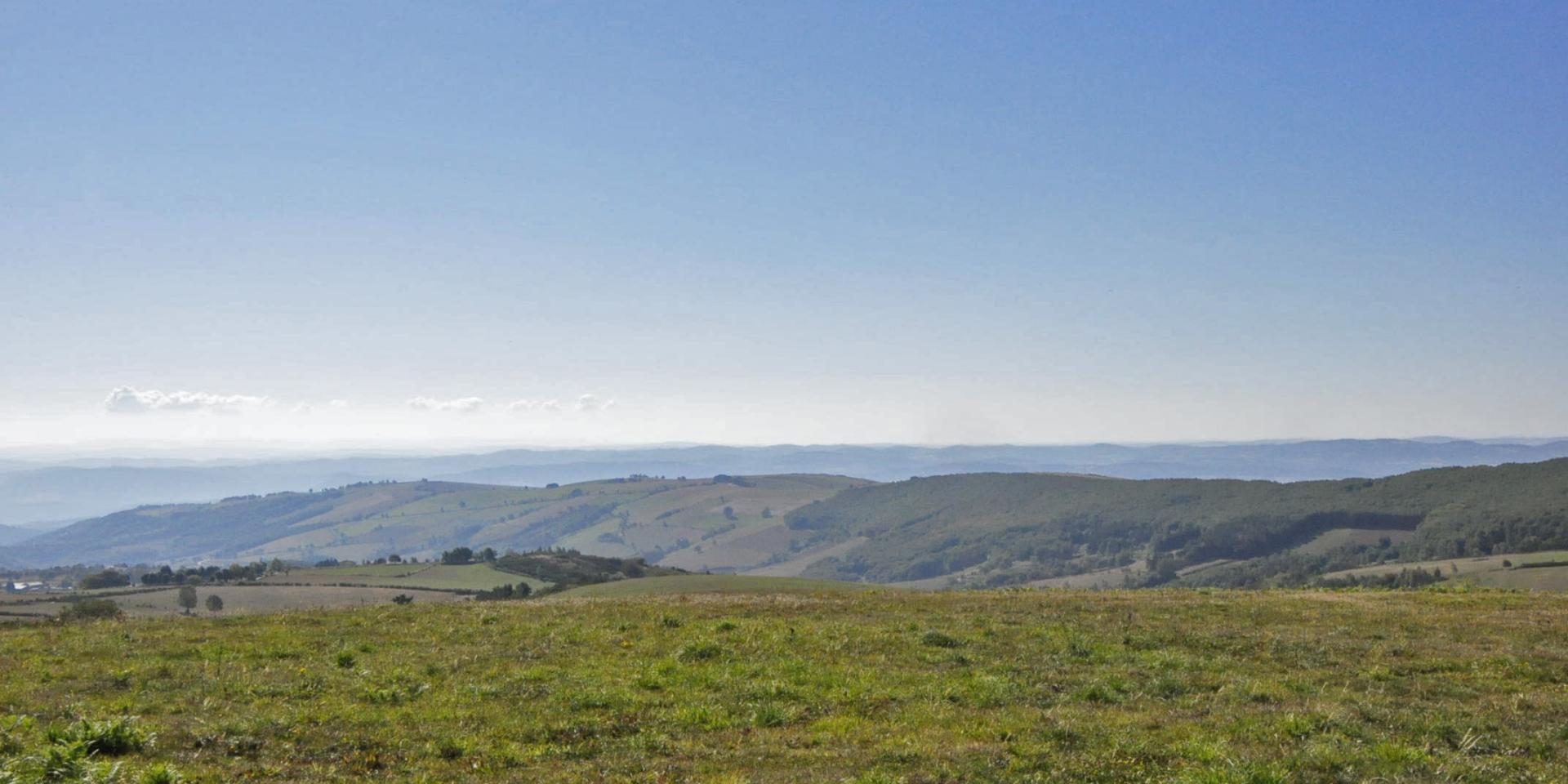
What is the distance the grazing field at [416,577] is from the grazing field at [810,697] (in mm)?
84512

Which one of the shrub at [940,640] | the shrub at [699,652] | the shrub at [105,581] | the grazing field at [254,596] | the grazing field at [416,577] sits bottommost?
the grazing field at [416,577]

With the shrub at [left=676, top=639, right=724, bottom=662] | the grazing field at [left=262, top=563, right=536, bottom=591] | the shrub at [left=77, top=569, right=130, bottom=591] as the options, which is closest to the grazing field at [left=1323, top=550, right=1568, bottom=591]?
the shrub at [left=676, top=639, right=724, bottom=662]

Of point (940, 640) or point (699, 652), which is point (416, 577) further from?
point (940, 640)

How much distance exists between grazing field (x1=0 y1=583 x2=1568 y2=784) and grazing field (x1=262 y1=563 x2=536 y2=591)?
84.5 metres

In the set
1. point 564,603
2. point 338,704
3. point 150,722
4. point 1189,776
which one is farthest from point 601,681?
point 564,603

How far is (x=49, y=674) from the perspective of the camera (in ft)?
63.0

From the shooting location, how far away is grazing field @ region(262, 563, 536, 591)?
110m

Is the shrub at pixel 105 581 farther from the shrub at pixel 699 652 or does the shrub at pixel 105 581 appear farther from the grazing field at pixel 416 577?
the shrub at pixel 699 652

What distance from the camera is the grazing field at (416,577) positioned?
361 ft

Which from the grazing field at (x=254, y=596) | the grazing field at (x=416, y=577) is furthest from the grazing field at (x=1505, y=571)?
the grazing field at (x=416, y=577)

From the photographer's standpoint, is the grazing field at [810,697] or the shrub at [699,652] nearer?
the grazing field at [810,697]

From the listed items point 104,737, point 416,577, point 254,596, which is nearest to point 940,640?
point 104,737

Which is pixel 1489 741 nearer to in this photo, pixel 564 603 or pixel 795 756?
pixel 795 756

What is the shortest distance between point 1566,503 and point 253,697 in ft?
763
